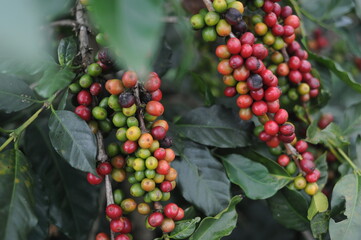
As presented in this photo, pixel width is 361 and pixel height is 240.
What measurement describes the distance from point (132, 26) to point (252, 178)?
0.75 metres

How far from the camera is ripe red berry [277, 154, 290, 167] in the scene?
1.10m

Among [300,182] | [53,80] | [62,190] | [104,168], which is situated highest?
[53,80]

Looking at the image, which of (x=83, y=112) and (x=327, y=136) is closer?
(x=83, y=112)

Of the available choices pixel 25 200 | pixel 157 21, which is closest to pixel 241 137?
pixel 25 200

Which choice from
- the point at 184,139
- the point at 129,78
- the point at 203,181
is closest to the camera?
the point at 129,78

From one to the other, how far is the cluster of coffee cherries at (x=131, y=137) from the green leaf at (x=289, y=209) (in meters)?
0.34

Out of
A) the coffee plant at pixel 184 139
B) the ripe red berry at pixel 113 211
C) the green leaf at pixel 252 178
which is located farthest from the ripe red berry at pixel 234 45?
the ripe red berry at pixel 113 211

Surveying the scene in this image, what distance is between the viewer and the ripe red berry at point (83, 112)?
923 mm

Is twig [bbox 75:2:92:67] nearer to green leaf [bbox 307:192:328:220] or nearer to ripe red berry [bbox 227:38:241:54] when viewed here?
ripe red berry [bbox 227:38:241:54]

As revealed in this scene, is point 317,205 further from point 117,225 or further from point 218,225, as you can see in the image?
point 117,225

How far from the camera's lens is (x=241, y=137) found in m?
1.12

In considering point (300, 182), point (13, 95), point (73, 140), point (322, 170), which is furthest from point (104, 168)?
point (322, 170)

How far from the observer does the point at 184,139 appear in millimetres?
1155

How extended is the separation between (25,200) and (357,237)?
793 millimetres
